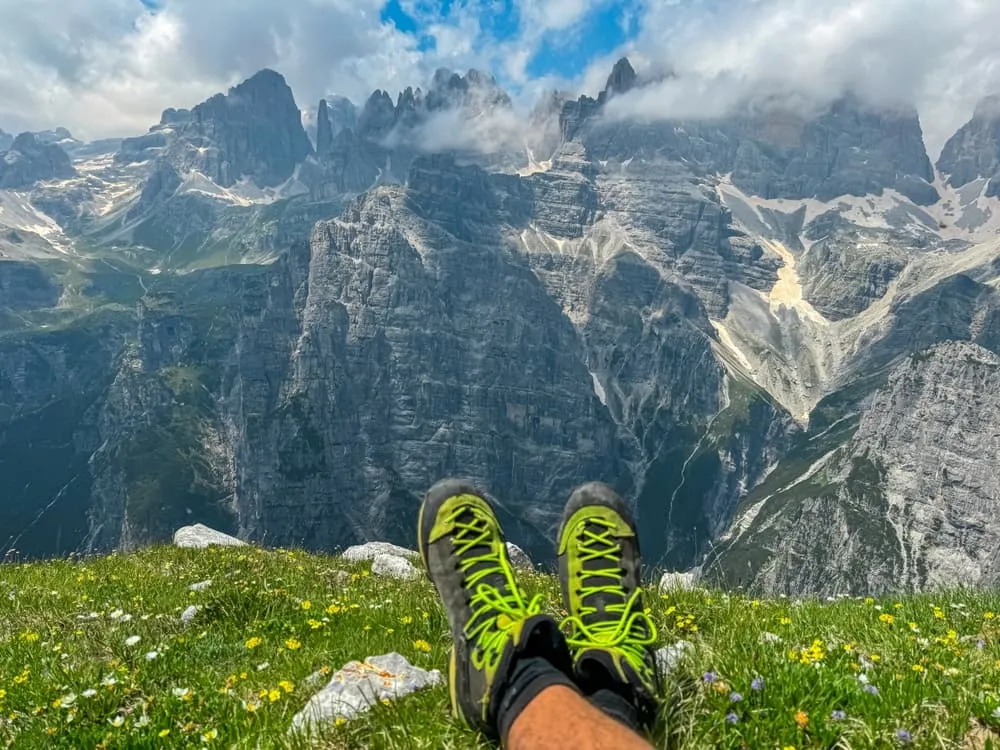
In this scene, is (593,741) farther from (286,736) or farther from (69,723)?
→ (69,723)

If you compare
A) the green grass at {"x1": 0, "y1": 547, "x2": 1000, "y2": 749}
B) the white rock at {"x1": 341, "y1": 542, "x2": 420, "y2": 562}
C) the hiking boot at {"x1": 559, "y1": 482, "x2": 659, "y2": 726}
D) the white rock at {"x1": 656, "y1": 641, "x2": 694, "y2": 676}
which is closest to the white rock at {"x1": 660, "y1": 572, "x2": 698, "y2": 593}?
the green grass at {"x1": 0, "y1": 547, "x2": 1000, "y2": 749}

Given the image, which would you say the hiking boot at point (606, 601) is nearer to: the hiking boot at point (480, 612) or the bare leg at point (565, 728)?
the hiking boot at point (480, 612)

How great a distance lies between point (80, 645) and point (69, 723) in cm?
276

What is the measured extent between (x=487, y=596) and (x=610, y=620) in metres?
1.11

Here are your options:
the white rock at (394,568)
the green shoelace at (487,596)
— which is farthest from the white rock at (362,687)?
the white rock at (394,568)

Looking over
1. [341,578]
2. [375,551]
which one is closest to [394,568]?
[341,578]

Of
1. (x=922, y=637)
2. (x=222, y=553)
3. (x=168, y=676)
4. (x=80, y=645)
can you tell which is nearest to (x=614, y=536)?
(x=922, y=637)

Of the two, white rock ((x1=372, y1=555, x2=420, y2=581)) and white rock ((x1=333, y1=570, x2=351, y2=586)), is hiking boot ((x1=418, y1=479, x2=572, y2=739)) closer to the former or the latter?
white rock ((x1=333, y1=570, x2=351, y2=586))

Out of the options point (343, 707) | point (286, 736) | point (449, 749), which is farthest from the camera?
point (343, 707)

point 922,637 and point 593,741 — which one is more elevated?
point 593,741

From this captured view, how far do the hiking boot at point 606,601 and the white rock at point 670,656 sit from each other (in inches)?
9.4

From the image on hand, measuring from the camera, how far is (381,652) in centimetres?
694

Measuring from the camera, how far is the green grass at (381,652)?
14.3ft

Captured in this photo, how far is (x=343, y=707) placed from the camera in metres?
5.09
